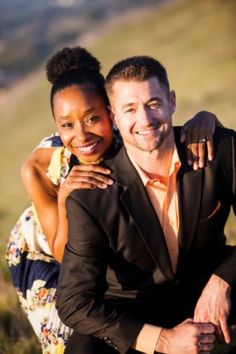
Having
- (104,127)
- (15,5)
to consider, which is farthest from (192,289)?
(15,5)

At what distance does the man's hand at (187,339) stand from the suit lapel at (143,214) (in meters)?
0.44

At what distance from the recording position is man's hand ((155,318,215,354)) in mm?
3379

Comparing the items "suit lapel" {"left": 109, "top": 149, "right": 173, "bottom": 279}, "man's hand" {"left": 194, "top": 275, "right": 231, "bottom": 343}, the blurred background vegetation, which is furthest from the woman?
"man's hand" {"left": 194, "top": 275, "right": 231, "bottom": 343}

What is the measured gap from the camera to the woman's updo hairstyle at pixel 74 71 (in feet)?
13.5

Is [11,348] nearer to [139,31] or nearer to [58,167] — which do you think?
[58,167]

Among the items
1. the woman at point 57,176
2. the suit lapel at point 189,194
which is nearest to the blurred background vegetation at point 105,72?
the woman at point 57,176

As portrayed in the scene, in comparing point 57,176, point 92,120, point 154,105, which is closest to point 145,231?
point 154,105

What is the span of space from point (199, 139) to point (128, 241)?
0.75 metres

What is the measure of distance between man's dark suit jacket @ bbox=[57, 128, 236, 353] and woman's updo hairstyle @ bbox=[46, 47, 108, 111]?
585 millimetres

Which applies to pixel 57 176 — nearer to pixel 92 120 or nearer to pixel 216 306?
pixel 92 120

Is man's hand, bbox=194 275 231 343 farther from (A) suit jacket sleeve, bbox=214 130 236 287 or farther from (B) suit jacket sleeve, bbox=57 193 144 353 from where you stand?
(B) suit jacket sleeve, bbox=57 193 144 353

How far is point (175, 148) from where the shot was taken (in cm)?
379

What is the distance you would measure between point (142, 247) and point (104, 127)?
0.85 m

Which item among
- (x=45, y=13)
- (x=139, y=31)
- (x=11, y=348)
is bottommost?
(x=11, y=348)
